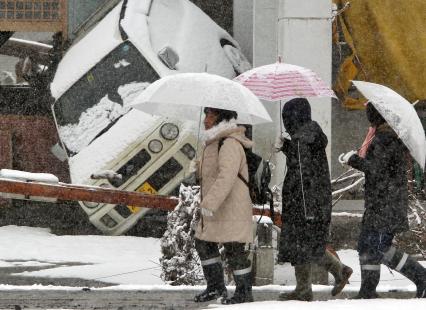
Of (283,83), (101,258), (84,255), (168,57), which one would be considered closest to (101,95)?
(168,57)

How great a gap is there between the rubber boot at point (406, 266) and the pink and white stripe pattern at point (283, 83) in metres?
1.41

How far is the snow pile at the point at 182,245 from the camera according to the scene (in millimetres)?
9406

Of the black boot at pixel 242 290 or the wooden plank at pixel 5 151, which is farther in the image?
the wooden plank at pixel 5 151

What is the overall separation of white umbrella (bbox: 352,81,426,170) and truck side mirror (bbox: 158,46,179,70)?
539 cm

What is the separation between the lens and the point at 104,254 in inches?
477

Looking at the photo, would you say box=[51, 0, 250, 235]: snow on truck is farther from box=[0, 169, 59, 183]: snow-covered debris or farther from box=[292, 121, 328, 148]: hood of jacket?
A: box=[292, 121, 328, 148]: hood of jacket

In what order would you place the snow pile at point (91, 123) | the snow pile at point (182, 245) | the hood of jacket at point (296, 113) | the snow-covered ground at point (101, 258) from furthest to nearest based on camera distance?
the snow pile at point (91, 123)
the snow-covered ground at point (101, 258)
the snow pile at point (182, 245)
the hood of jacket at point (296, 113)

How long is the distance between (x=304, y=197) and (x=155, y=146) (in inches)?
207

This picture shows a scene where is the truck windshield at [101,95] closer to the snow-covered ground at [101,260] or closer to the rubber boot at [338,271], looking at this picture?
the snow-covered ground at [101,260]

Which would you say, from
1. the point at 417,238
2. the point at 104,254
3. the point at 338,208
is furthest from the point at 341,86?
the point at 104,254

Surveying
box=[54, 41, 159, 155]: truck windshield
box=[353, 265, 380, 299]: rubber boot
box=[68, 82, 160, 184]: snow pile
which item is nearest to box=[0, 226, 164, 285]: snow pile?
box=[68, 82, 160, 184]: snow pile

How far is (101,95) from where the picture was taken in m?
13.6

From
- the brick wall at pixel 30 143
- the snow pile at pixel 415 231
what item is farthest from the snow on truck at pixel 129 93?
the snow pile at pixel 415 231

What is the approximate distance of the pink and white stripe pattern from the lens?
8.75m
